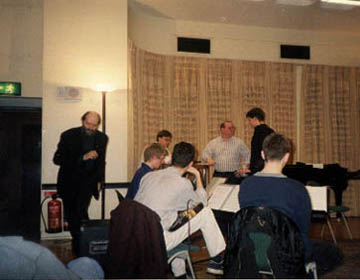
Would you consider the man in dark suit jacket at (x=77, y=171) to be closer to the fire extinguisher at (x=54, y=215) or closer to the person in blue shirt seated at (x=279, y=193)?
the fire extinguisher at (x=54, y=215)

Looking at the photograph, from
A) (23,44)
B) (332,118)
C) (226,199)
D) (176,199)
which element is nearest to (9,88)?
(23,44)

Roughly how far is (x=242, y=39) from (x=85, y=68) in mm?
3042

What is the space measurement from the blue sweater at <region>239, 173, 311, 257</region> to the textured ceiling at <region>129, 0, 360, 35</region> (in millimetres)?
4508

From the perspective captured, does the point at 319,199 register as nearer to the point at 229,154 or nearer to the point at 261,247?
the point at 261,247

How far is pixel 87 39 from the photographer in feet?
18.9

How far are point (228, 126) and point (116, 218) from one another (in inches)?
145

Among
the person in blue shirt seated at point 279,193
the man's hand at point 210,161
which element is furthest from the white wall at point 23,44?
the person in blue shirt seated at point 279,193

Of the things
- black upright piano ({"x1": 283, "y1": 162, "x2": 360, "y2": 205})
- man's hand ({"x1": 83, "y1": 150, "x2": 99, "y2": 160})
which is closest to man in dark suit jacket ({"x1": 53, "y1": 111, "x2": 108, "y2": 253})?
man's hand ({"x1": 83, "y1": 150, "x2": 99, "y2": 160})

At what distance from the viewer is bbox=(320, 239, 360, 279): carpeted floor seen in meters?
3.54

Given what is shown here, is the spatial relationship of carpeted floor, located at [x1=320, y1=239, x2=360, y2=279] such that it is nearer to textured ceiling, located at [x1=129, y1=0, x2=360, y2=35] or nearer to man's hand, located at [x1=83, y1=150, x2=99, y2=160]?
man's hand, located at [x1=83, y1=150, x2=99, y2=160]

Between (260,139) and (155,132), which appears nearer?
(260,139)

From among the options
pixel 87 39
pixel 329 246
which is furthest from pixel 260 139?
pixel 87 39

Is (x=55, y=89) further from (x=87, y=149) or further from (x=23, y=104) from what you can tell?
(x=87, y=149)

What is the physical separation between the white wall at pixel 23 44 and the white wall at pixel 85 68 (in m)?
0.64
